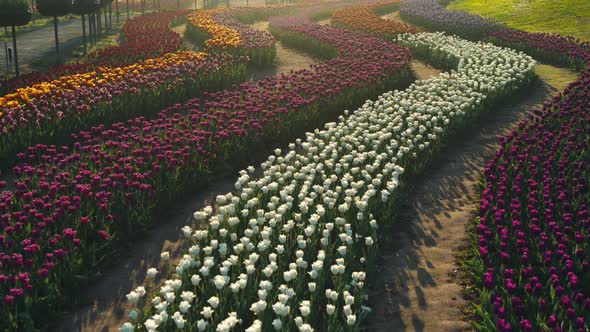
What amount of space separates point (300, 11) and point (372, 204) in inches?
1384

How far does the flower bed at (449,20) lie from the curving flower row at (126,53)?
47.0 ft

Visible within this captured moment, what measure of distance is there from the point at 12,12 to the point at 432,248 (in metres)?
17.5

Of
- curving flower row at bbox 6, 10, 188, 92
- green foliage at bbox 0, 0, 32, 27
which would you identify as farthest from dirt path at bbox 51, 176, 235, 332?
green foliage at bbox 0, 0, 32, 27

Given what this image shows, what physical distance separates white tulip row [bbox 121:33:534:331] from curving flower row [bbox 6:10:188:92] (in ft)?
26.4

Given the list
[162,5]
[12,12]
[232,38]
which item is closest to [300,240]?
[12,12]

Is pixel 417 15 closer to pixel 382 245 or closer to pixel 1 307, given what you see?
pixel 382 245

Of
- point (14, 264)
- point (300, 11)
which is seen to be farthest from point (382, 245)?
point (300, 11)

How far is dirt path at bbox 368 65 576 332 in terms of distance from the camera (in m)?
7.41

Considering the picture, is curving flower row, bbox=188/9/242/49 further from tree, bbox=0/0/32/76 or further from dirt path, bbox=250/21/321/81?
tree, bbox=0/0/32/76

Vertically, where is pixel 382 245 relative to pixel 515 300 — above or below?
below

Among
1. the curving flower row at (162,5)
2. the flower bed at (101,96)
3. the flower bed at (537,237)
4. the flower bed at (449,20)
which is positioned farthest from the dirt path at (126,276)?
the curving flower row at (162,5)

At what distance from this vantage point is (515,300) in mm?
6129

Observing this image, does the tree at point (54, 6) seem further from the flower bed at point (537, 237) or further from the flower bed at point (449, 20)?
the flower bed at point (537, 237)

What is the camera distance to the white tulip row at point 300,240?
6.36 meters
